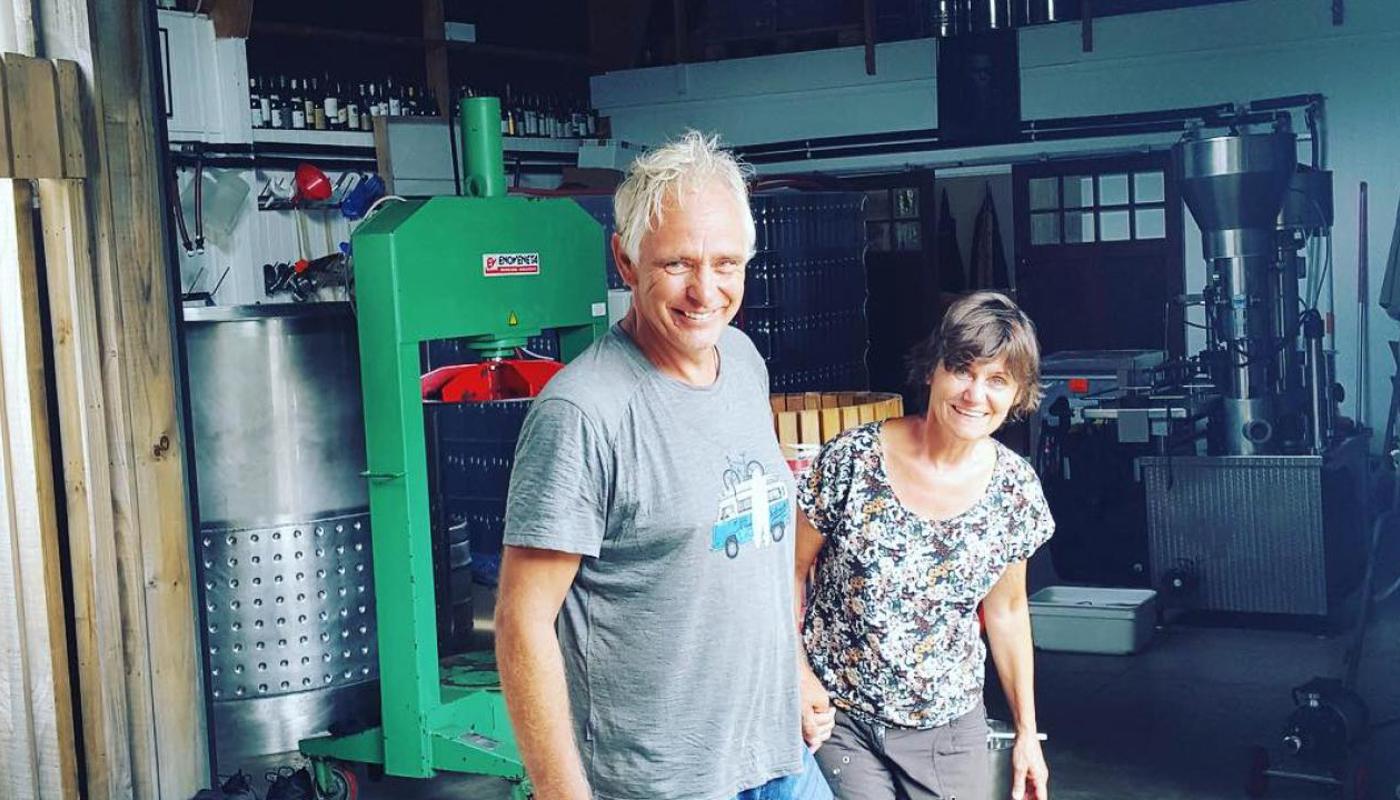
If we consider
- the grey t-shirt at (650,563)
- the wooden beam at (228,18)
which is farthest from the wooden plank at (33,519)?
the wooden beam at (228,18)

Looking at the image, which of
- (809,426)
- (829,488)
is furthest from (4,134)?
(809,426)

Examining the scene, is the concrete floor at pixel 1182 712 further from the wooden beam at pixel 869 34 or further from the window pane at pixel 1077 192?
the wooden beam at pixel 869 34

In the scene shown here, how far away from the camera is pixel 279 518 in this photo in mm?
3936

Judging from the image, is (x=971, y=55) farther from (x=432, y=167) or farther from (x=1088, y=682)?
(x=1088, y=682)

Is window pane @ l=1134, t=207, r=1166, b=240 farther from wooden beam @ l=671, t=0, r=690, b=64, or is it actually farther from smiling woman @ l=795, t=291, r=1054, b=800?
smiling woman @ l=795, t=291, r=1054, b=800

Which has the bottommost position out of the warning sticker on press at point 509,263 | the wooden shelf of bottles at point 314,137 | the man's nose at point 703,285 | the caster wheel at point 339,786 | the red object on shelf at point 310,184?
the caster wheel at point 339,786

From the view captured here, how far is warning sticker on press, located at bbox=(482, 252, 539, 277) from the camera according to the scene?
4.11 meters

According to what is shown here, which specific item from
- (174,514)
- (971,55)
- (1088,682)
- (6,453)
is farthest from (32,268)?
(971,55)

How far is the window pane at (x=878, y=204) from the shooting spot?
11.1 meters

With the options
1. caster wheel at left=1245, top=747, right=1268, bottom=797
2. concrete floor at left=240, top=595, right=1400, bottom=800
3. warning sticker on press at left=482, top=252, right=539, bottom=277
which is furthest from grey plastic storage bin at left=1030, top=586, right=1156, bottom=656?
warning sticker on press at left=482, top=252, right=539, bottom=277

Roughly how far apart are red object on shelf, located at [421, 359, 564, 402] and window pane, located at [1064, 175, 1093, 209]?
22.0 feet

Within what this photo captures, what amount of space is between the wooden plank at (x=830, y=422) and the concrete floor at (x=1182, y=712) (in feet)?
4.45

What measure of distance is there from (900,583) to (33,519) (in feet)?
6.37

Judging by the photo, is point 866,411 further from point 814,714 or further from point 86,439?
point 86,439
